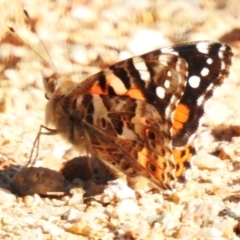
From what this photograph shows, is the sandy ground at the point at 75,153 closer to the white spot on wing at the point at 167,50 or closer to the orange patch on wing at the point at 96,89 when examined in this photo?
the orange patch on wing at the point at 96,89

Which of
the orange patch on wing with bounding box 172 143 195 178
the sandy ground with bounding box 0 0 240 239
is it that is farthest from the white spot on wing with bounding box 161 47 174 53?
the sandy ground with bounding box 0 0 240 239

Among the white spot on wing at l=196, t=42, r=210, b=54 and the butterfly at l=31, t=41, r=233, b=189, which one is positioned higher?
the white spot on wing at l=196, t=42, r=210, b=54

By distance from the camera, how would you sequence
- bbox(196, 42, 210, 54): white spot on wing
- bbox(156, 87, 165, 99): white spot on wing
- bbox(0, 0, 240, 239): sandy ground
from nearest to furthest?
bbox(0, 0, 240, 239): sandy ground
bbox(156, 87, 165, 99): white spot on wing
bbox(196, 42, 210, 54): white spot on wing

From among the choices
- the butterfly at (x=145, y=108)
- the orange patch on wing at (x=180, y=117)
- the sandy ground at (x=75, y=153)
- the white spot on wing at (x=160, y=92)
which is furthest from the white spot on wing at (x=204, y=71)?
the sandy ground at (x=75, y=153)

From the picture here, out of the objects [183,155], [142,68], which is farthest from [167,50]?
[183,155]

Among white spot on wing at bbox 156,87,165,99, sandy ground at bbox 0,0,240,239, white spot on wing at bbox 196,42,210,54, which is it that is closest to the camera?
sandy ground at bbox 0,0,240,239

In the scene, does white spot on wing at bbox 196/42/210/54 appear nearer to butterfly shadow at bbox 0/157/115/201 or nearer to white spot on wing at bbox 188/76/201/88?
white spot on wing at bbox 188/76/201/88

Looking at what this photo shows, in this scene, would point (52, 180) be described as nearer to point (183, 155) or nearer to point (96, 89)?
point (96, 89)
